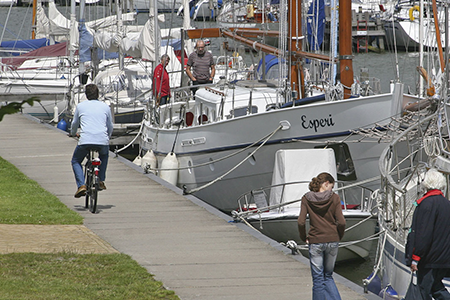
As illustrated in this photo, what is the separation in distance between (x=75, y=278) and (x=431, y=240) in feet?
11.1

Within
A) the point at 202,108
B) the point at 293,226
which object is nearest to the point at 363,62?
the point at 202,108

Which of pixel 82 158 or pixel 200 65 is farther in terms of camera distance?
pixel 200 65

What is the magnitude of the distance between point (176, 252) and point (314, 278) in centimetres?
243

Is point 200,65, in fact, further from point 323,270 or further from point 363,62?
point 363,62

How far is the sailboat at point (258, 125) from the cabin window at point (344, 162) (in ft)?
0.12

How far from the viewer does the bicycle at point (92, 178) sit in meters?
10.1

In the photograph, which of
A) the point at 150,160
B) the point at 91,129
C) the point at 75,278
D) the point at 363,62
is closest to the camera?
the point at 75,278

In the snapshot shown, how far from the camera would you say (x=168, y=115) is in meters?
18.0

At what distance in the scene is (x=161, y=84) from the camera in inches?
682

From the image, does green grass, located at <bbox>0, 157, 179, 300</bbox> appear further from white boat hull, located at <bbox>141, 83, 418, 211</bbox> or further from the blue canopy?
the blue canopy

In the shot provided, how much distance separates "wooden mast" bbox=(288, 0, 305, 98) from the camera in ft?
48.6

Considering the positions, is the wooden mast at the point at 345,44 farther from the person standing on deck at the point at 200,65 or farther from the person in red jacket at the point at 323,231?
the person in red jacket at the point at 323,231

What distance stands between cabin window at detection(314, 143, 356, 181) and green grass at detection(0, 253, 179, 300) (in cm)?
593

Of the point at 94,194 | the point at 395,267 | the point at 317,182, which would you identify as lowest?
the point at 395,267
